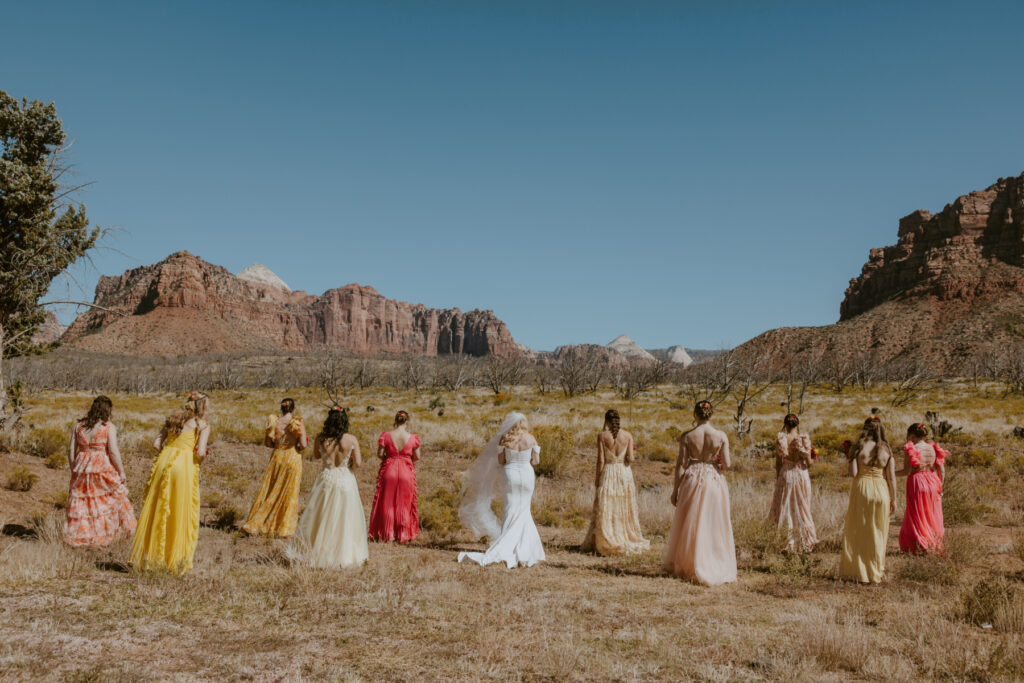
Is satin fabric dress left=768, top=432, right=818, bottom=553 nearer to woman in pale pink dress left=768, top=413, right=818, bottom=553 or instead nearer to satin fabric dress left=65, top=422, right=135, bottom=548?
woman in pale pink dress left=768, top=413, right=818, bottom=553

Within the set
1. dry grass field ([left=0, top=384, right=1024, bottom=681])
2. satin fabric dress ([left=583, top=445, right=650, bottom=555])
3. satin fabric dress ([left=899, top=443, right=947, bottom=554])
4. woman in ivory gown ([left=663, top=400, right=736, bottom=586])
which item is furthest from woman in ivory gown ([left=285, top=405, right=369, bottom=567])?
satin fabric dress ([left=899, top=443, right=947, bottom=554])

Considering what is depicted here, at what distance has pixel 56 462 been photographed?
12.4 metres

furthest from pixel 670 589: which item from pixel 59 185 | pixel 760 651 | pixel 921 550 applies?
pixel 59 185

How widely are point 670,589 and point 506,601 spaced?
5.97 ft

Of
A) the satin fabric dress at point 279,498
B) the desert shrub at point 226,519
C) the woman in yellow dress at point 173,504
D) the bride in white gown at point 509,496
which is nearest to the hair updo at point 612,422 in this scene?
the bride in white gown at point 509,496

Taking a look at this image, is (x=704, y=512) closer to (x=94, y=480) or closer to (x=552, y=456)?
(x=94, y=480)

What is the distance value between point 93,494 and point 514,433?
5168 millimetres

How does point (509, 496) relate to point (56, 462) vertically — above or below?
above

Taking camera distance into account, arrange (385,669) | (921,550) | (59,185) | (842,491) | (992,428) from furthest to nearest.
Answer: (992,428)
(842,491)
(59,185)
(921,550)
(385,669)

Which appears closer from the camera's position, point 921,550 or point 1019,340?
point 921,550

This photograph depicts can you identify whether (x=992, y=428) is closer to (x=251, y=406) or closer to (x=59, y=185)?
(x=59, y=185)

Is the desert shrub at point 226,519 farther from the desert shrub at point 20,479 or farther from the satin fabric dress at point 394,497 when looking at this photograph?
the desert shrub at point 20,479

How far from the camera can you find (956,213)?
394 ft

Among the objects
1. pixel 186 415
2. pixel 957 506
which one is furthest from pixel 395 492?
pixel 957 506
